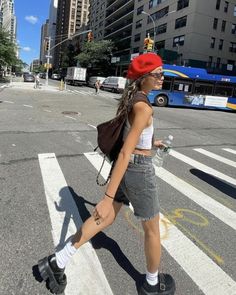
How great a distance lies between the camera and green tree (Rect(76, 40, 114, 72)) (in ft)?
263

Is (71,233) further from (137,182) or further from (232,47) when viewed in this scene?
(232,47)

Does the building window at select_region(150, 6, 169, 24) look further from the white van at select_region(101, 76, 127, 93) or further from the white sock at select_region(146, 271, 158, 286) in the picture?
the white sock at select_region(146, 271, 158, 286)

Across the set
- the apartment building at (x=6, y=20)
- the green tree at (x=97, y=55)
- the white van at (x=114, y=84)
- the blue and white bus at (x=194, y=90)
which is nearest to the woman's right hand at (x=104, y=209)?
the blue and white bus at (x=194, y=90)

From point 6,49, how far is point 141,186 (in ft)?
159

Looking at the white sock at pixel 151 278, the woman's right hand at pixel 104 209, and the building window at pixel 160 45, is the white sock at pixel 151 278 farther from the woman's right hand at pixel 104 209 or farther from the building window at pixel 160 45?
the building window at pixel 160 45

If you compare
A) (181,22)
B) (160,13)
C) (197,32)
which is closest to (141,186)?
(197,32)

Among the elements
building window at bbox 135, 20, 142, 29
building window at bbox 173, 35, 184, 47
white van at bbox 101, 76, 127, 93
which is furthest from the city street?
building window at bbox 135, 20, 142, 29

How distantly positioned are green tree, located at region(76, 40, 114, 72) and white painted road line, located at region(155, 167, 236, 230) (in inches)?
3003

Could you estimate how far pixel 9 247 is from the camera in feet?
12.2

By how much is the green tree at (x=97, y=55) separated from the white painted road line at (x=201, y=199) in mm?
76271

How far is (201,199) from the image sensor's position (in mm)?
5777

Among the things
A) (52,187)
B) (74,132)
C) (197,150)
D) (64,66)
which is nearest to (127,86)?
(52,187)

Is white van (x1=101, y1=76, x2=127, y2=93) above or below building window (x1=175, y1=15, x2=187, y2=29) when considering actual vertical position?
below

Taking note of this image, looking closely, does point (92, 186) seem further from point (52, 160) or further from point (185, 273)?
point (185, 273)
